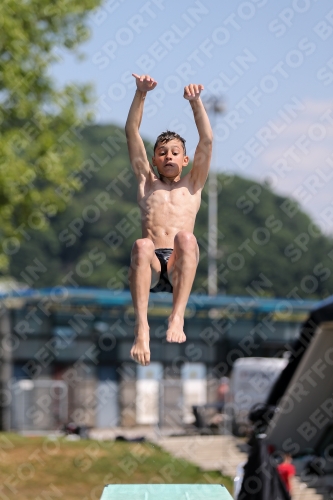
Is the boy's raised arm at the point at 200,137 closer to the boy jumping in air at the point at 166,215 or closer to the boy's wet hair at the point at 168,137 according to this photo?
the boy jumping in air at the point at 166,215

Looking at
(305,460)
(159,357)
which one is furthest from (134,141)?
(159,357)

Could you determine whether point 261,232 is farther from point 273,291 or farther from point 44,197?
point 44,197

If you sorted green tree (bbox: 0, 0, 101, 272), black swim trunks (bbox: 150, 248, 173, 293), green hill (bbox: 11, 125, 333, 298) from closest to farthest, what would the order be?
1. black swim trunks (bbox: 150, 248, 173, 293)
2. green tree (bbox: 0, 0, 101, 272)
3. green hill (bbox: 11, 125, 333, 298)

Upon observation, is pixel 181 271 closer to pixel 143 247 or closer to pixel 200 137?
pixel 143 247

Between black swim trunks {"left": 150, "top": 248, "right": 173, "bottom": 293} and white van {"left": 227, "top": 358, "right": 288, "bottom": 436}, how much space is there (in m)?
25.1

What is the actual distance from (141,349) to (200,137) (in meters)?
1.50

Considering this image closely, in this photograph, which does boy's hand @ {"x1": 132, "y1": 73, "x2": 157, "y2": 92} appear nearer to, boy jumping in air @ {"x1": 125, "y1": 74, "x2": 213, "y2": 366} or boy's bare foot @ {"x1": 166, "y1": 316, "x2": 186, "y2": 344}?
boy jumping in air @ {"x1": 125, "y1": 74, "x2": 213, "y2": 366}

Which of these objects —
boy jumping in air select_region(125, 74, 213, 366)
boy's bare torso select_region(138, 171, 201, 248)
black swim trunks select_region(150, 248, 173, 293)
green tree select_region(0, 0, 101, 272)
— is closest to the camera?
boy jumping in air select_region(125, 74, 213, 366)

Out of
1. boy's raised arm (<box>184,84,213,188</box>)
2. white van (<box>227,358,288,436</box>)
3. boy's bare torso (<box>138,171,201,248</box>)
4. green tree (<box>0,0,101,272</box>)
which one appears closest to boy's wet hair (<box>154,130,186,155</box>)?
boy's raised arm (<box>184,84,213,188</box>)

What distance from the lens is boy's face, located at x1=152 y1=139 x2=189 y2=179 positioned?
6.59m

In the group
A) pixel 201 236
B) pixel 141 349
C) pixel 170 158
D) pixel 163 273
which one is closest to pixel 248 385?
pixel 170 158

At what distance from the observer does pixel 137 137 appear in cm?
661

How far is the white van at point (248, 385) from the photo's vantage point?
3128cm

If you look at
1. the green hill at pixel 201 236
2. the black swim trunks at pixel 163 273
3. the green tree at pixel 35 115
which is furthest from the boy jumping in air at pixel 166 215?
the green hill at pixel 201 236
